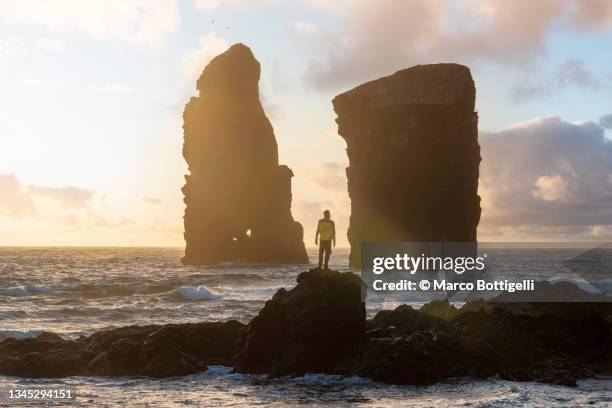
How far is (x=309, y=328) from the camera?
17219 millimetres

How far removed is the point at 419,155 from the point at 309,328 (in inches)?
1645

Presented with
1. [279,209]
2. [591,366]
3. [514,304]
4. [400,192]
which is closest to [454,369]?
[591,366]

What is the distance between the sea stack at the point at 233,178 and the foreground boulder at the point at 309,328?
83464mm

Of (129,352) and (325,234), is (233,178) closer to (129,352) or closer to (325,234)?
(325,234)

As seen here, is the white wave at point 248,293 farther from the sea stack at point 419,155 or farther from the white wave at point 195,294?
the sea stack at point 419,155

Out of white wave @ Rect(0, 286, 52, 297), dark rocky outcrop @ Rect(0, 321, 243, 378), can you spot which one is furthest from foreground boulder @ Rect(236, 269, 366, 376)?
white wave @ Rect(0, 286, 52, 297)

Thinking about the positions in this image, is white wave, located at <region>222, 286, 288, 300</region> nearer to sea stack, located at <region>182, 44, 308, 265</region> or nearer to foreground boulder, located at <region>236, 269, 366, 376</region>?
foreground boulder, located at <region>236, 269, 366, 376</region>

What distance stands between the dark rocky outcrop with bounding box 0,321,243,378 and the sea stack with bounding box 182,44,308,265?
3195 inches

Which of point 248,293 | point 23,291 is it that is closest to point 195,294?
point 248,293

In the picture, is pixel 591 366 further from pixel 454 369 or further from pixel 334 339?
pixel 334 339

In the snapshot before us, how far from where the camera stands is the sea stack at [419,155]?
56.5 meters

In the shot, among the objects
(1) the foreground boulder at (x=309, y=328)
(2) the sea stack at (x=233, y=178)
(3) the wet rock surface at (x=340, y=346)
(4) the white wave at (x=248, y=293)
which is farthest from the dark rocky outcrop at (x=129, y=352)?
(2) the sea stack at (x=233, y=178)

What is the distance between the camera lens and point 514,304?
24.3m

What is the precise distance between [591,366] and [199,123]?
95465mm
